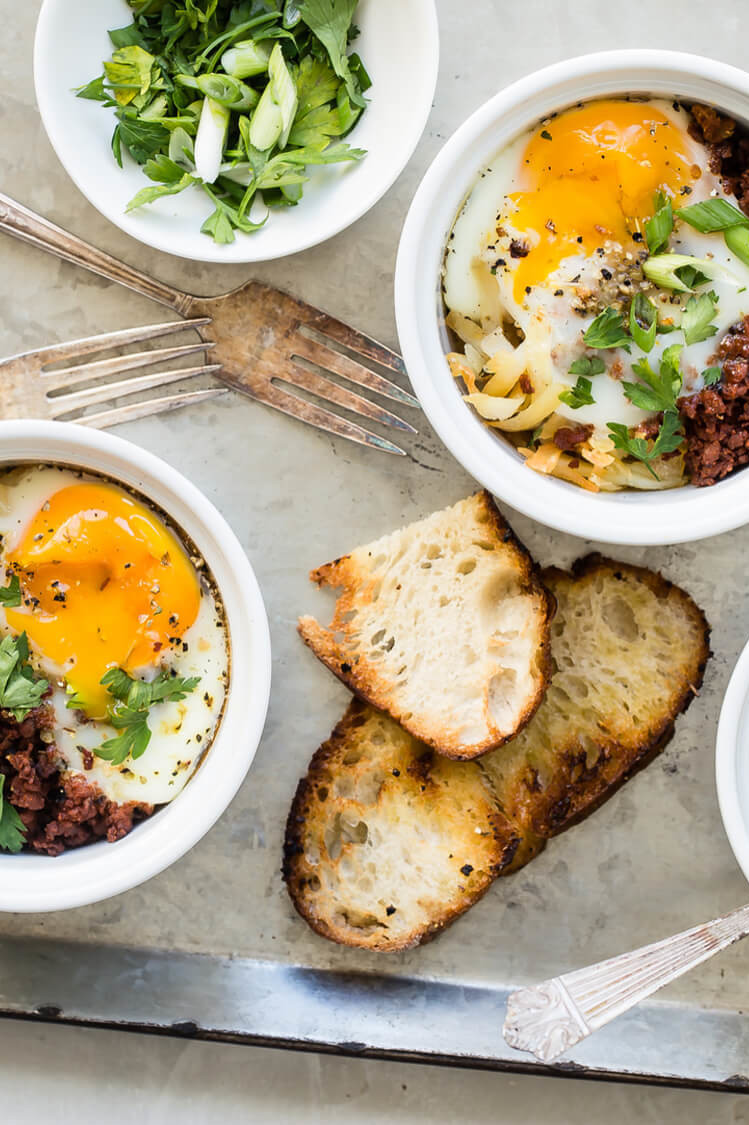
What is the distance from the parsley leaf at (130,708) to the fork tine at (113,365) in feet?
2.27

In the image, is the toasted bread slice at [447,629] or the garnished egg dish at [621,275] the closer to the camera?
the garnished egg dish at [621,275]

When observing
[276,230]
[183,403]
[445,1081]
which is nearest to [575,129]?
[276,230]

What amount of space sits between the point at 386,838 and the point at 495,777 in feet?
0.94

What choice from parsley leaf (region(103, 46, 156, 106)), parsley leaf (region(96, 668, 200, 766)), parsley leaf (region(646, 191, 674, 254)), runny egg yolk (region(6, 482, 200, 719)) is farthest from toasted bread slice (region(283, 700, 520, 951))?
parsley leaf (region(103, 46, 156, 106))

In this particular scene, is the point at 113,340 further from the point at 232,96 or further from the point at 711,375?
the point at 711,375

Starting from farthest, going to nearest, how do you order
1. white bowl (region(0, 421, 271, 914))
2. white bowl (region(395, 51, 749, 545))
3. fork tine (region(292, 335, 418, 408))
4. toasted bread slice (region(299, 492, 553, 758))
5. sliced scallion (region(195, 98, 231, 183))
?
1. fork tine (region(292, 335, 418, 408))
2. toasted bread slice (region(299, 492, 553, 758))
3. sliced scallion (region(195, 98, 231, 183))
4. white bowl (region(0, 421, 271, 914))
5. white bowl (region(395, 51, 749, 545))

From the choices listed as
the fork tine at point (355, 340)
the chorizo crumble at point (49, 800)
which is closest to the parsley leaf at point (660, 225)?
the fork tine at point (355, 340)

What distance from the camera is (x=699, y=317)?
79.0 inches

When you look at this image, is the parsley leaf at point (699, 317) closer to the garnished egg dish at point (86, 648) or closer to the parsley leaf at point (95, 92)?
the garnished egg dish at point (86, 648)

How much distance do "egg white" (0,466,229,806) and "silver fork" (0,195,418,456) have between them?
1.42 ft

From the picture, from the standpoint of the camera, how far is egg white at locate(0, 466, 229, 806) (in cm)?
218

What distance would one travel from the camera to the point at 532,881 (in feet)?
8.10

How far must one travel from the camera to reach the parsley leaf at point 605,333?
6.60 feet

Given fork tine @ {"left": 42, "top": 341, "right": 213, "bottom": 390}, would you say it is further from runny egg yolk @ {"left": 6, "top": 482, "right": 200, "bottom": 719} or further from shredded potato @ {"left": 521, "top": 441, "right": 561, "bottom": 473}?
shredded potato @ {"left": 521, "top": 441, "right": 561, "bottom": 473}
